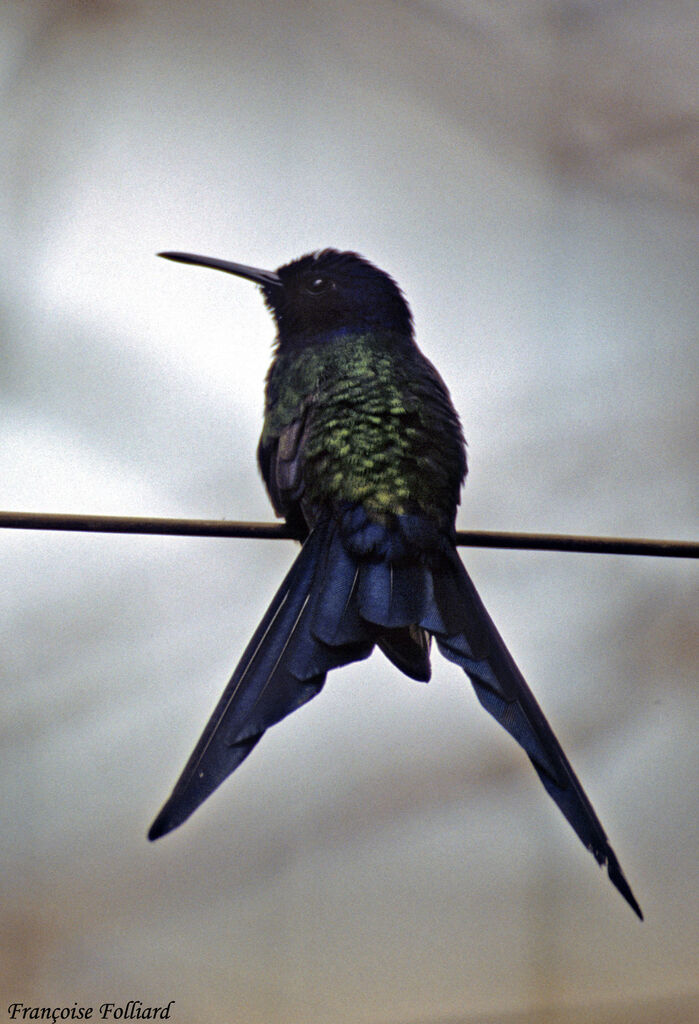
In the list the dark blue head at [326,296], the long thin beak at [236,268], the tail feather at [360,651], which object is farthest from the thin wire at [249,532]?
the long thin beak at [236,268]

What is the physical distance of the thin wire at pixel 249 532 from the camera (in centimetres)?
110

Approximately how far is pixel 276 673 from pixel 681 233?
1537 millimetres

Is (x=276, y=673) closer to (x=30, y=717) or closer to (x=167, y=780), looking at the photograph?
(x=167, y=780)

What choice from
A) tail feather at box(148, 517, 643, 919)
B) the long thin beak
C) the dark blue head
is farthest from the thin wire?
the long thin beak

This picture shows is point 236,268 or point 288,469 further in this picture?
point 236,268

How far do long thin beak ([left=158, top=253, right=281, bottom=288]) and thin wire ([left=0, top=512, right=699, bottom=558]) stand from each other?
0.69 metres

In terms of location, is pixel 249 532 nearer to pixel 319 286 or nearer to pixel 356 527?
pixel 356 527

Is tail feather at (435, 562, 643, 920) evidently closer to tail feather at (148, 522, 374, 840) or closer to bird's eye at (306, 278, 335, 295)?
tail feather at (148, 522, 374, 840)

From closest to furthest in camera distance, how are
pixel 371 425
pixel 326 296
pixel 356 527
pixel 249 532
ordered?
1. pixel 249 532
2. pixel 356 527
3. pixel 371 425
4. pixel 326 296

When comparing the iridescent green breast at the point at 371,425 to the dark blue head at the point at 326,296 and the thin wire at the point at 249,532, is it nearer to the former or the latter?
the dark blue head at the point at 326,296

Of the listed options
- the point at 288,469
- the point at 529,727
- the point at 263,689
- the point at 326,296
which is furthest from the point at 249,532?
the point at 326,296

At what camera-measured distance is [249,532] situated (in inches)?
45.6

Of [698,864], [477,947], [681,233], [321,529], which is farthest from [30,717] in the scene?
[681,233]

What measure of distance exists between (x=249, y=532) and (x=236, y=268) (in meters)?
0.80
